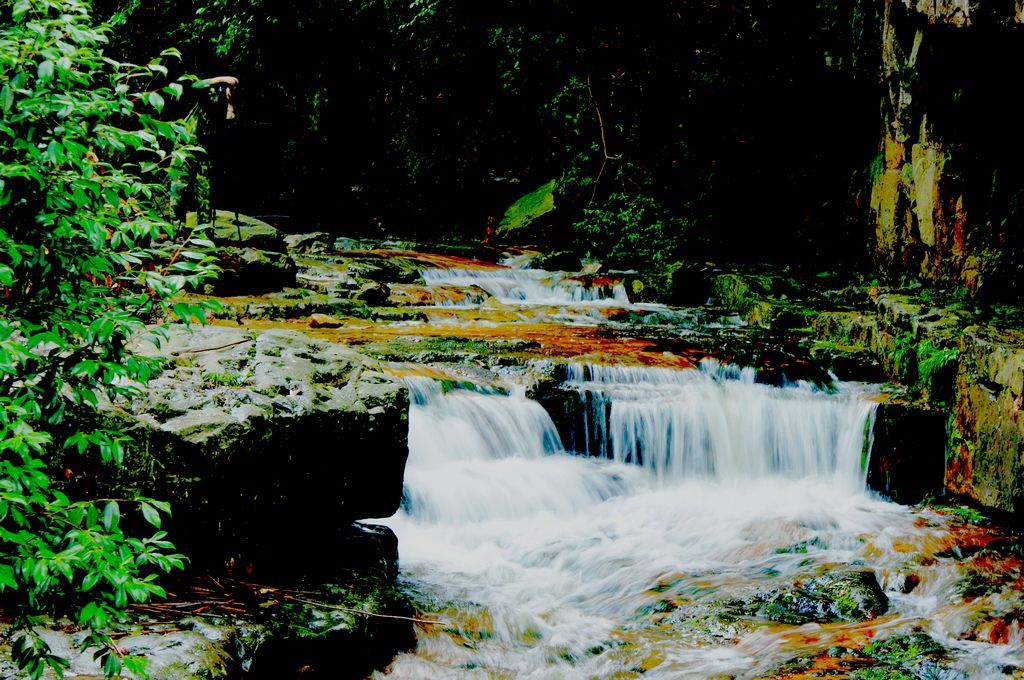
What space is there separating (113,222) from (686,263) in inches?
462

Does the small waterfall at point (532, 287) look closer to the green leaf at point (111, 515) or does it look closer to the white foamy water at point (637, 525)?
the white foamy water at point (637, 525)

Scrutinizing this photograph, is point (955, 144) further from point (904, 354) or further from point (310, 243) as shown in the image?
point (310, 243)

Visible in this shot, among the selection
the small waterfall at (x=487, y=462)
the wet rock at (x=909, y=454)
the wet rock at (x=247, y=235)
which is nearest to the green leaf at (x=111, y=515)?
the small waterfall at (x=487, y=462)

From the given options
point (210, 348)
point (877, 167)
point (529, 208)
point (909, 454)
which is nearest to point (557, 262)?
point (529, 208)

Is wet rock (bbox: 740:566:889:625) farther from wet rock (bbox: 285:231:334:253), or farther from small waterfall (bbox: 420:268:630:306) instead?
wet rock (bbox: 285:231:334:253)

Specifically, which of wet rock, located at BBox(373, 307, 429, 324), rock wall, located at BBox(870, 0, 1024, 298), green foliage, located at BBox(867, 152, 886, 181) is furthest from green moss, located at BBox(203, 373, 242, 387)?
green foliage, located at BBox(867, 152, 886, 181)

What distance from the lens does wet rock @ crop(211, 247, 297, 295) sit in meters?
10.2

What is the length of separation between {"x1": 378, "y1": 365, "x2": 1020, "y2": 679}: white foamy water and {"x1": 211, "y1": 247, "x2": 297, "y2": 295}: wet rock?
430cm

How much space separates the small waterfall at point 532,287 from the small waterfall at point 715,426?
15.8 feet

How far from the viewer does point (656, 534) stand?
645 centimetres

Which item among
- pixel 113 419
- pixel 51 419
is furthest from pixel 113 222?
pixel 113 419

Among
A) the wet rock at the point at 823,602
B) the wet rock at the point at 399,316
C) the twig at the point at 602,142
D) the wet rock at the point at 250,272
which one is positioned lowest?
the wet rock at the point at 823,602

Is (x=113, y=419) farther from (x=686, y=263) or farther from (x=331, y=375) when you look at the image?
(x=686, y=263)

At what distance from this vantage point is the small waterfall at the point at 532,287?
12867 millimetres
